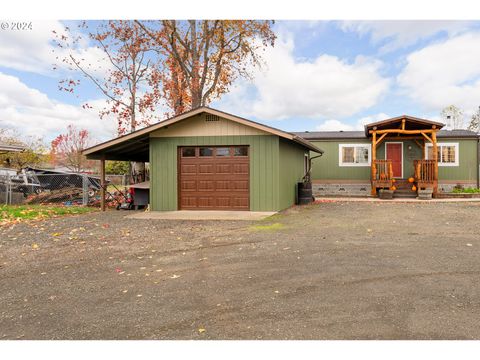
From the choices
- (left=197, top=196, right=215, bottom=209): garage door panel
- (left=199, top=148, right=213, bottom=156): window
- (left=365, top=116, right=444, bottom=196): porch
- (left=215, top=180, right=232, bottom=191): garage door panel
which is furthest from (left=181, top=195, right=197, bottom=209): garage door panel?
(left=365, top=116, right=444, bottom=196): porch

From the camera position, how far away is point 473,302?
3748 millimetres

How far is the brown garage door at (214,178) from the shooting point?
488 inches

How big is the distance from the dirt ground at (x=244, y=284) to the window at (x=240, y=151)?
438 cm

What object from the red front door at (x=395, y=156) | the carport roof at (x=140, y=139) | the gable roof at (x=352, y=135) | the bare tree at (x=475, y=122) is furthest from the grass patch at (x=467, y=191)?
the bare tree at (x=475, y=122)

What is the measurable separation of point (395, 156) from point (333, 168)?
11.1 feet

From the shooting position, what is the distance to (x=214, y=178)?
1254 centimetres

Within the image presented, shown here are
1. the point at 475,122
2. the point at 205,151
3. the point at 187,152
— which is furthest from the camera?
the point at 475,122

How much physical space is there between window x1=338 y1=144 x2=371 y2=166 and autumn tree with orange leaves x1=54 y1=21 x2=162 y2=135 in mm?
12365

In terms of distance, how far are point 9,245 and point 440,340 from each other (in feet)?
25.4

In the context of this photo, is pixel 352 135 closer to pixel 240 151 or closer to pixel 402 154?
pixel 402 154

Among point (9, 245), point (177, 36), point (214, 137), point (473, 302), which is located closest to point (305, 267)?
point (473, 302)

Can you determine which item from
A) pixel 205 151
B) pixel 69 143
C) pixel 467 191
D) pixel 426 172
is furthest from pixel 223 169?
pixel 69 143

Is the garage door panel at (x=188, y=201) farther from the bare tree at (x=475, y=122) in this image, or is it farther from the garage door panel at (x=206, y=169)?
the bare tree at (x=475, y=122)

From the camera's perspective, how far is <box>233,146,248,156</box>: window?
12.4 metres
